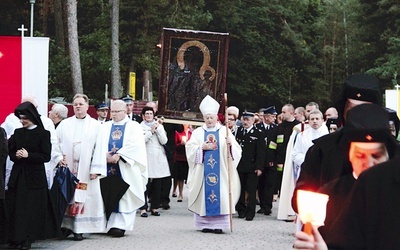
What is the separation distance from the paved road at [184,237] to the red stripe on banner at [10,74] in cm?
185

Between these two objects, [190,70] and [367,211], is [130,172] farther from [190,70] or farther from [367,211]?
[367,211]

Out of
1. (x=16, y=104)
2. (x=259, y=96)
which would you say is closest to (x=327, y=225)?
(x=16, y=104)

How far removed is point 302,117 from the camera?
19266mm

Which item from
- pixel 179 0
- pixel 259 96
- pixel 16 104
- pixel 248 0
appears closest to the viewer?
pixel 16 104

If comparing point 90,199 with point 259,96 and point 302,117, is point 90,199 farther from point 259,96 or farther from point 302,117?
point 259,96

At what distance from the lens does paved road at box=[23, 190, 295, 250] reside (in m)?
13.0

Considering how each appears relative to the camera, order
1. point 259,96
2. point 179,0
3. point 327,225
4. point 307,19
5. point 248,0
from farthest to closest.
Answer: point 307,19, point 259,96, point 248,0, point 179,0, point 327,225

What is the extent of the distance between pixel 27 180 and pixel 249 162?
5.79 meters

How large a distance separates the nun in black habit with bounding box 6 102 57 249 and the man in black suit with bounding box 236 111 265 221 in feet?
17.1

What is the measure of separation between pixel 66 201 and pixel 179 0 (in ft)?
98.2

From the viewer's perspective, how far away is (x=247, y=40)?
188ft

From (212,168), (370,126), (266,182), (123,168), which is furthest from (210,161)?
(370,126)

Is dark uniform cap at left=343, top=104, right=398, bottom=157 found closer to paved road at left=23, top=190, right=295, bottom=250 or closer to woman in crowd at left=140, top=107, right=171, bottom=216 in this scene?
paved road at left=23, top=190, right=295, bottom=250

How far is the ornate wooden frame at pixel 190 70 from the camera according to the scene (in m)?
17.4
